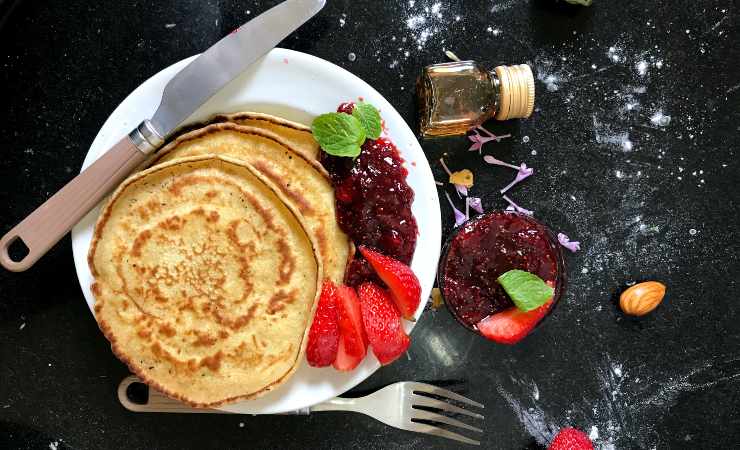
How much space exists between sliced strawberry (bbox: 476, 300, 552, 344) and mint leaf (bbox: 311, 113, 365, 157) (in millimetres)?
666

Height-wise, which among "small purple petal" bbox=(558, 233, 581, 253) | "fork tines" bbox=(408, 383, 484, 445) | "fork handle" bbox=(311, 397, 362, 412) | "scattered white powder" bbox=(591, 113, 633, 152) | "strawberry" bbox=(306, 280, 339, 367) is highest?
"strawberry" bbox=(306, 280, 339, 367)

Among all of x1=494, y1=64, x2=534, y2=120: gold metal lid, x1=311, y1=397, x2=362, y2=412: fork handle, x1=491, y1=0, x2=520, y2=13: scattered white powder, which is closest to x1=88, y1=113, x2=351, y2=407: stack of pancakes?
x1=311, y1=397, x2=362, y2=412: fork handle

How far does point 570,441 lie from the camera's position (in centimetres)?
215

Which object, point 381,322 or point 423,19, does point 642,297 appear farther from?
point 423,19

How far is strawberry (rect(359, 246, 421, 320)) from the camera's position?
178 cm

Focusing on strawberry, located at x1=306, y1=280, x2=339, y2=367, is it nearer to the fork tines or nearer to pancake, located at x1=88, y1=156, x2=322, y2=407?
pancake, located at x1=88, y1=156, x2=322, y2=407

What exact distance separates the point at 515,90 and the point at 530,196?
0.38m

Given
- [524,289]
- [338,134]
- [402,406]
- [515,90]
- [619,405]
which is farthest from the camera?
[619,405]

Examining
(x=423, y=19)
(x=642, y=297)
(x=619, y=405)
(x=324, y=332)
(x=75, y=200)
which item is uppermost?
(x=75, y=200)

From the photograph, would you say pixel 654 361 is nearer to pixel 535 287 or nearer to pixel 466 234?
pixel 535 287

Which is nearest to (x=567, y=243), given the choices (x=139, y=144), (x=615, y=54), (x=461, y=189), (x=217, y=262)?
(x=461, y=189)

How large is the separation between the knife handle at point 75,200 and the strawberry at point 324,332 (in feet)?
2.10

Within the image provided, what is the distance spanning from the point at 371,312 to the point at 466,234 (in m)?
0.39

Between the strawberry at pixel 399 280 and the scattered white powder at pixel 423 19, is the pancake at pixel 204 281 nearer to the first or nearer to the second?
the strawberry at pixel 399 280
